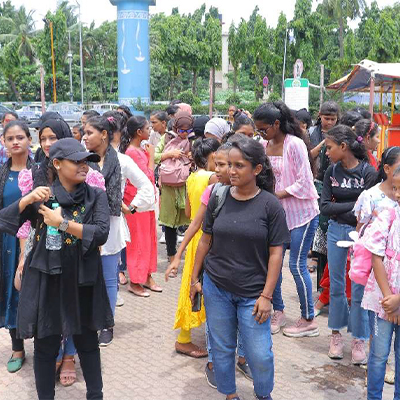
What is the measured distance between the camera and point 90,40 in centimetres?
5078

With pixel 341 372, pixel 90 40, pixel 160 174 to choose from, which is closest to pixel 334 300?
pixel 341 372

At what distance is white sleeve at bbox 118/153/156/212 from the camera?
4.71m

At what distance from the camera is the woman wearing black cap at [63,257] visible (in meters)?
3.10

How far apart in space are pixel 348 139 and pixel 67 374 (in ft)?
8.55

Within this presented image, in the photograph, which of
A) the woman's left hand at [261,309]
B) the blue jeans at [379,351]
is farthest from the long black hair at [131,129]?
the blue jeans at [379,351]

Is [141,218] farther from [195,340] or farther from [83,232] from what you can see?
[83,232]

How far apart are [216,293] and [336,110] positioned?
3406 millimetres

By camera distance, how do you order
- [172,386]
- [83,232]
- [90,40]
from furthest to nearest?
[90,40] < [172,386] < [83,232]

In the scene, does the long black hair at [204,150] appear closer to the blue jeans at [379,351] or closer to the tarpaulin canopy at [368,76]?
the blue jeans at [379,351]

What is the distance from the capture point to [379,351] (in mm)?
3248

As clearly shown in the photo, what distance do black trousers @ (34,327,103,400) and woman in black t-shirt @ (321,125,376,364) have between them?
190 centimetres

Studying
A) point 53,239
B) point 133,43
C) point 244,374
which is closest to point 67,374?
point 244,374

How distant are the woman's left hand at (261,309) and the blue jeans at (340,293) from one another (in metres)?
1.30

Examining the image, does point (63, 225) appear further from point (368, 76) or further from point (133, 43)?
point (133, 43)
